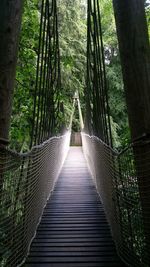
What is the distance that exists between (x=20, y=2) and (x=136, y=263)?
153 cm

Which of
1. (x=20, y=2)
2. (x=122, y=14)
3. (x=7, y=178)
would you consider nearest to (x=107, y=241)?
(x=7, y=178)

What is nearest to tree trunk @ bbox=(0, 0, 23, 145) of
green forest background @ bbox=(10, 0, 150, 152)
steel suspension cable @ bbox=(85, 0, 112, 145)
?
green forest background @ bbox=(10, 0, 150, 152)

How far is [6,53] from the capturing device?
5.52 feet

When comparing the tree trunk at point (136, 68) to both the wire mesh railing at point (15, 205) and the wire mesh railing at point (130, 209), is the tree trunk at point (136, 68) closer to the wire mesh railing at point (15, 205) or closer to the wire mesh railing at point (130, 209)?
the wire mesh railing at point (130, 209)

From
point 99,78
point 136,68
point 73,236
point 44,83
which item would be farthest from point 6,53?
point 99,78

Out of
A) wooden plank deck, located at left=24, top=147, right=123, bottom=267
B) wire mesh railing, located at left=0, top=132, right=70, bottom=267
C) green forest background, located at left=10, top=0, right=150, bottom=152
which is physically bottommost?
wooden plank deck, located at left=24, top=147, right=123, bottom=267

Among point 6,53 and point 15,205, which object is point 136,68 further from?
point 15,205

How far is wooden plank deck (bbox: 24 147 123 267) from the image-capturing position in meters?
1.95

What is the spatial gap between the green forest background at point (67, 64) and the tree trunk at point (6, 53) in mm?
788

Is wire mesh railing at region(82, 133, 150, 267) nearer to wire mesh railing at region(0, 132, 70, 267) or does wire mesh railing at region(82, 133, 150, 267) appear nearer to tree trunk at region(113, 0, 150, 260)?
tree trunk at region(113, 0, 150, 260)

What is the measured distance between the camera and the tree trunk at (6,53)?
1.68m

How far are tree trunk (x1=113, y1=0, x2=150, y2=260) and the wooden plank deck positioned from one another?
0.57 m

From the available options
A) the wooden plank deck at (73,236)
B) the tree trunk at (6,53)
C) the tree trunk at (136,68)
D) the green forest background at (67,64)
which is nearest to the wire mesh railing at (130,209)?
the tree trunk at (136,68)

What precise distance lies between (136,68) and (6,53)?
0.71 m
